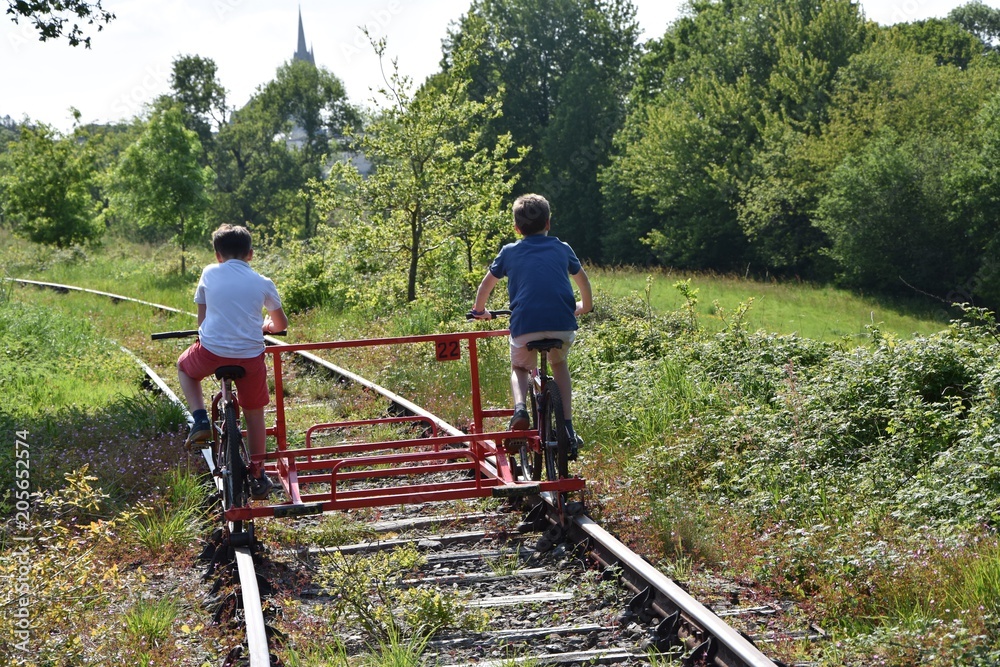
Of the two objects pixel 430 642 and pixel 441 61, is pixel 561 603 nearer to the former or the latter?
pixel 430 642

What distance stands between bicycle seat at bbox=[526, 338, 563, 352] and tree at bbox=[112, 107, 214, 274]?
2939 centimetres

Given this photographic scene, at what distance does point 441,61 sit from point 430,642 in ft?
237

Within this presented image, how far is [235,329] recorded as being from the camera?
5871mm

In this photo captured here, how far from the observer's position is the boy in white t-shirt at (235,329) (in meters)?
5.87

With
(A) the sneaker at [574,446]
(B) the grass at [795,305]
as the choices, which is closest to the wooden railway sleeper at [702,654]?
(A) the sneaker at [574,446]

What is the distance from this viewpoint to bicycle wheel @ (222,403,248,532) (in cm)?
583

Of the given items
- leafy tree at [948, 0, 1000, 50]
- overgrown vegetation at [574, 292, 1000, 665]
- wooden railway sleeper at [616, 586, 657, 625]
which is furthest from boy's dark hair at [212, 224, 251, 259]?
leafy tree at [948, 0, 1000, 50]

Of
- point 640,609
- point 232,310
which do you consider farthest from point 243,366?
point 640,609

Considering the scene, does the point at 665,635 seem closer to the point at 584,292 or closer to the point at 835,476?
the point at 584,292

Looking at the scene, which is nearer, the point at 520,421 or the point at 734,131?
the point at 520,421

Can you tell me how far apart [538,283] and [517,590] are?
1.85 m

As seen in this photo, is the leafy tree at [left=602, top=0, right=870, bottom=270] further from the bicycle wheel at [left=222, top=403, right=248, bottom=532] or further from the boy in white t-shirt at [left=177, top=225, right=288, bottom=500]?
the bicycle wheel at [left=222, top=403, right=248, bottom=532]

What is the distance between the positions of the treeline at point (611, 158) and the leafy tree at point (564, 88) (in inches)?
6.3

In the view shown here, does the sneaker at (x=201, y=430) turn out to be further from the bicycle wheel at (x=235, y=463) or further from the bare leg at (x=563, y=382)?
the bare leg at (x=563, y=382)
